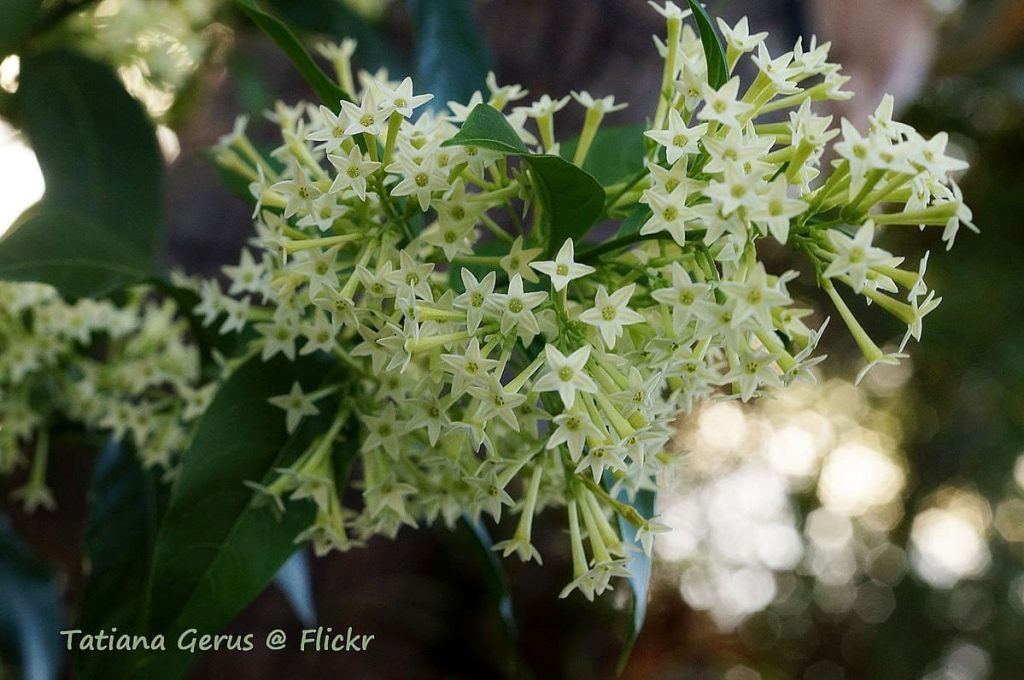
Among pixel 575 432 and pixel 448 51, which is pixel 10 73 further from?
pixel 575 432

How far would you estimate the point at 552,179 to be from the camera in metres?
0.38

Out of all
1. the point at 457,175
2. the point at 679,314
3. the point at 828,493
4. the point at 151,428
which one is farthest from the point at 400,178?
the point at 828,493

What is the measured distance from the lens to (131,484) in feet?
2.09

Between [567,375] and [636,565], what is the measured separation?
179 millimetres

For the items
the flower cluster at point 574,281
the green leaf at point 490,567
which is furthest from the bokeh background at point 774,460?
the flower cluster at point 574,281

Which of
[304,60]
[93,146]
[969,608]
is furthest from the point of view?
[969,608]

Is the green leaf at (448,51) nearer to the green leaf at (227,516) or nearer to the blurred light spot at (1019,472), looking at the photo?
the green leaf at (227,516)

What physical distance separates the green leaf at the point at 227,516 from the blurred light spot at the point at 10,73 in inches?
18.8

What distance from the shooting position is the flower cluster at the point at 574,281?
354mm

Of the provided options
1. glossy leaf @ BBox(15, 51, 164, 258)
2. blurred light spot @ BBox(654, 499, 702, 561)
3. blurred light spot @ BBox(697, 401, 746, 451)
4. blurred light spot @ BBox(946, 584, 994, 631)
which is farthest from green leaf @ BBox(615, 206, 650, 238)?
blurred light spot @ BBox(946, 584, 994, 631)

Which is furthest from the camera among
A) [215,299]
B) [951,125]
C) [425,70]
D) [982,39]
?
[951,125]

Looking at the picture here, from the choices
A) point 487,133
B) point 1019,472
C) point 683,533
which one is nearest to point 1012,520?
point 1019,472

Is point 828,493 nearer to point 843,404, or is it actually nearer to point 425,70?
point 843,404

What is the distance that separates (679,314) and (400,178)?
150 millimetres
